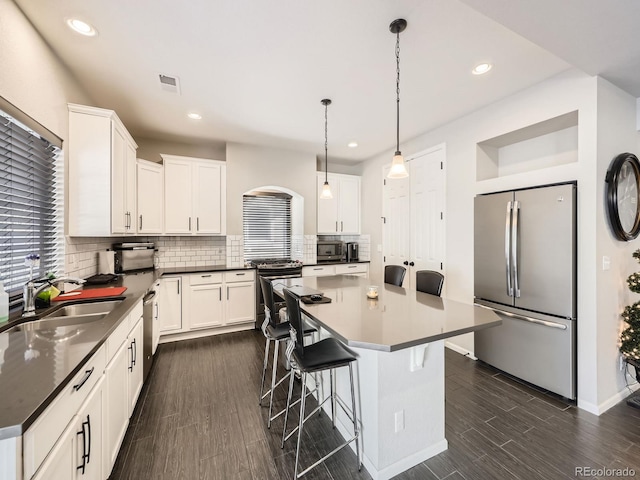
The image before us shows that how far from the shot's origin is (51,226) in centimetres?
224

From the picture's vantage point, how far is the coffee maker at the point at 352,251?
17.5 feet

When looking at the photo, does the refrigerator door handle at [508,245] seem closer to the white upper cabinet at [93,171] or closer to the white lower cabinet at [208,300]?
the white lower cabinet at [208,300]

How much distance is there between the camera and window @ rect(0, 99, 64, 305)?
1723 millimetres

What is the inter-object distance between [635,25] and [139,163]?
15.2 feet

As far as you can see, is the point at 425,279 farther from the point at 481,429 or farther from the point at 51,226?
the point at 51,226

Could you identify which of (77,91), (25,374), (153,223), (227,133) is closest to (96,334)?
(25,374)

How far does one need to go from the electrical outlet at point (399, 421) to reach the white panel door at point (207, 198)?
3.49 meters

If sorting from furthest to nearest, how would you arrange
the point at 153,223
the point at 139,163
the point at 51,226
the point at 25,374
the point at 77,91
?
the point at 153,223 < the point at 139,163 < the point at 77,91 < the point at 51,226 < the point at 25,374

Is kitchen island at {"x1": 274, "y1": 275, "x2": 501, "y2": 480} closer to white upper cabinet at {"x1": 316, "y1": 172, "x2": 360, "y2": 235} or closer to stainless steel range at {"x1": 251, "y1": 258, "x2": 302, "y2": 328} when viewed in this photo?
stainless steel range at {"x1": 251, "y1": 258, "x2": 302, "y2": 328}

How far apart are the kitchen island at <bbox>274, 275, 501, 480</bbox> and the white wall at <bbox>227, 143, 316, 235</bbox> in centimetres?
293

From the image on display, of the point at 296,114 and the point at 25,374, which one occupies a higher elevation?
the point at 296,114

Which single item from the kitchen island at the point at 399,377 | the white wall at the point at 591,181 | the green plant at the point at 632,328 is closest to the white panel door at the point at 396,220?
the white wall at the point at 591,181

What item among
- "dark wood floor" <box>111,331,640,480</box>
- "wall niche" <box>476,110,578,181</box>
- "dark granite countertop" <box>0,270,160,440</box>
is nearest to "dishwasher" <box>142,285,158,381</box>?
"dark wood floor" <box>111,331,640,480</box>

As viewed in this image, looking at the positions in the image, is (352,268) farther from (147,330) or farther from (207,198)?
(147,330)
